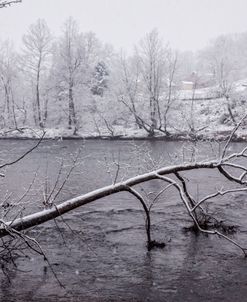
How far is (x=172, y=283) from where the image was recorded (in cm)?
793

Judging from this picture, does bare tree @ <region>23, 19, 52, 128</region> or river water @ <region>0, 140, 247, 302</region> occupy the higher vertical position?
bare tree @ <region>23, 19, 52, 128</region>

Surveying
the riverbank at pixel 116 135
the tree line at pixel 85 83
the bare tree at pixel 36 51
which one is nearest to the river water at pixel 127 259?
the riverbank at pixel 116 135

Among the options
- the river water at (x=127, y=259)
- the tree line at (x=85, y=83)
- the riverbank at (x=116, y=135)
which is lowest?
the river water at (x=127, y=259)

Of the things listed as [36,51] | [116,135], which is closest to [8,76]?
[36,51]

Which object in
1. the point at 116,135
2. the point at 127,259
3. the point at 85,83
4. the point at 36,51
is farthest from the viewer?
the point at 36,51

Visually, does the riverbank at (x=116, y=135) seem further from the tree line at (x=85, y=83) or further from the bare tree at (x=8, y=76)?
the bare tree at (x=8, y=76)

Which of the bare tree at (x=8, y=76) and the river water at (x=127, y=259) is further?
the bare tree at (x=8, y=76)

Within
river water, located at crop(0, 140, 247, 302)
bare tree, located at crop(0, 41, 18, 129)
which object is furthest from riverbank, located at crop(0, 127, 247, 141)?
river water, located at crop(0, 140, 247, 302)

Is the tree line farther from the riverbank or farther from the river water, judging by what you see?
the river water

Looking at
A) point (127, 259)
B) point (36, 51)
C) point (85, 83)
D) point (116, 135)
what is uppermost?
point (36, 51)

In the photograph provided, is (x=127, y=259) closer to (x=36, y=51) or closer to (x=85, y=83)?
(x=85, y=83)

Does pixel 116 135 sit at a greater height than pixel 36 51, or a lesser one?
lesser

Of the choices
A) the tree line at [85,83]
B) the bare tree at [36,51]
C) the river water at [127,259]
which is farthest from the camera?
the bare tree at [36,51]

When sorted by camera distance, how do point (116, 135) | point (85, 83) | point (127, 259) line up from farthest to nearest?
1. point (85, 83)
2. point (116, 135)
3. point (127, 259)
